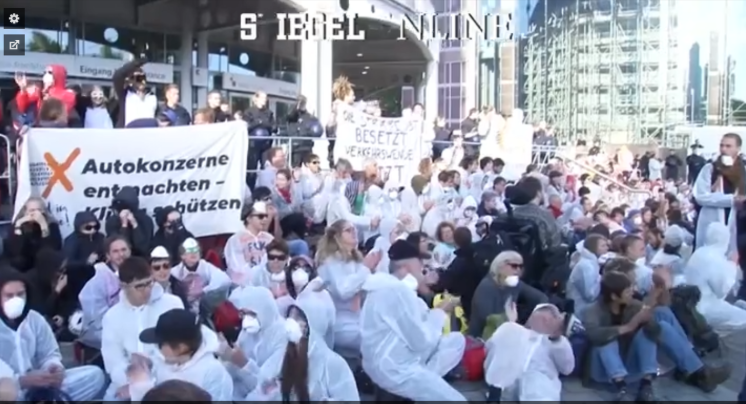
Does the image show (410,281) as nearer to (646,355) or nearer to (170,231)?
(646,355)

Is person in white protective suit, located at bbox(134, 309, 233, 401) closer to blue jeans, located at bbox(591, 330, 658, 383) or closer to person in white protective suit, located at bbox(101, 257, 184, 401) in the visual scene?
person in white protective suit, located at bbox(101, 257, 184, 401)

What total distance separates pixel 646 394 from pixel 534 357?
1084 millimetres

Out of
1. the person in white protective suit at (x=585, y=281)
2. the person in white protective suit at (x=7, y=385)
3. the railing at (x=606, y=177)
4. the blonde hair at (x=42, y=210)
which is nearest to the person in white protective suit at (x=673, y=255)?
the person in white protective suit at (x=585, y=281)

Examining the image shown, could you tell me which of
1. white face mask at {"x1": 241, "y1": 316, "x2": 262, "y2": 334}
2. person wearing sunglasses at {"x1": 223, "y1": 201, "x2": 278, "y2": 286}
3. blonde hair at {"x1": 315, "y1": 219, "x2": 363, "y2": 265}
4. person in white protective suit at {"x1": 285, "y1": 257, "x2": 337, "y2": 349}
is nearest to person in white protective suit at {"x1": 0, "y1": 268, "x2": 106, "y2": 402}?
white face mask at {"x1": 241, "y1": 316, "x2": 262, "y2": 334}

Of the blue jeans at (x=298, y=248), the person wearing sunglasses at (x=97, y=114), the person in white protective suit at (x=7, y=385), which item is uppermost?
the person wearing sunglasses at (x=97, y=114)

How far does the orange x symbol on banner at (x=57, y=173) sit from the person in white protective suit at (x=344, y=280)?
9.85 feet

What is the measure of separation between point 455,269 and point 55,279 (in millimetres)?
3321

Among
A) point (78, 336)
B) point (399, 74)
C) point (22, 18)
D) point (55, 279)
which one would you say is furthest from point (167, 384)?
point (399, 74)

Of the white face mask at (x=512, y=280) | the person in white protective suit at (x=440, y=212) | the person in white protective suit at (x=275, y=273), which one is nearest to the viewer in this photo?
the person in white protective suit at (x=275, y=273)

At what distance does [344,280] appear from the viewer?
25.7 feet

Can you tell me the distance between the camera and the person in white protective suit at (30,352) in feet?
20.4

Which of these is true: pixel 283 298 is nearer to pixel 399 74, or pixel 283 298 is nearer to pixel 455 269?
pixel 455 269

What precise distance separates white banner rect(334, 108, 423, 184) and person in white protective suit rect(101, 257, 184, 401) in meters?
7.67

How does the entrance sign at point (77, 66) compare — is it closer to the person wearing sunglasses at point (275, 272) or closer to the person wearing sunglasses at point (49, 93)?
the person wearing sunglasses at point (49, 93)
